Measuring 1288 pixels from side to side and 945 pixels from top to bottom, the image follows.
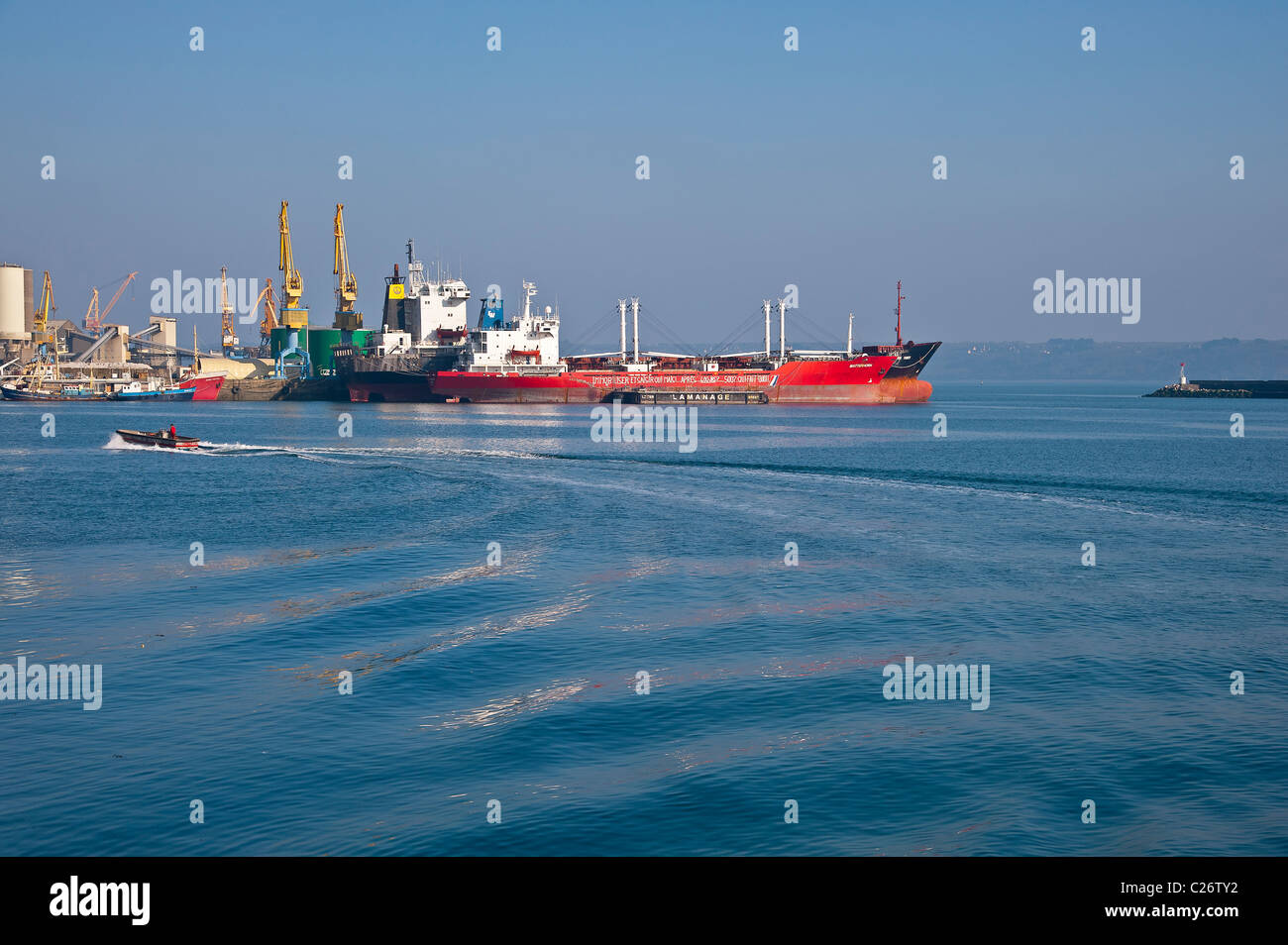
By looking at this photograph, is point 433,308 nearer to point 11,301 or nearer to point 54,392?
point 54,392

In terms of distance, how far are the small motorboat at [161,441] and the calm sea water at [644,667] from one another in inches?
593

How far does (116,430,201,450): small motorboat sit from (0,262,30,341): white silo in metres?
101

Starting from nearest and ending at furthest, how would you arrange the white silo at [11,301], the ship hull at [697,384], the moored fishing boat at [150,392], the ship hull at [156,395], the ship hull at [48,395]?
the ship hull at [697,384] → the ship hull at [48,395] → the ship hull at [156,395] → the moored fishing boat at [150,392] → the white silo at [11,301]

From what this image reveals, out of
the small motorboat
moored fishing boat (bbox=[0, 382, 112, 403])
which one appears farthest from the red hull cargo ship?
the small motorboat

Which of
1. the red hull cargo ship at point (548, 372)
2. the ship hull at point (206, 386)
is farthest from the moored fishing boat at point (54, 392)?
the red hull cargo ship at point (548, 372)

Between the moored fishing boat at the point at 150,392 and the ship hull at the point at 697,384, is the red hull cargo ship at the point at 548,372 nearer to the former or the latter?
the ship hull at the point at 697,384

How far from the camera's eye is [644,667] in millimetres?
16719

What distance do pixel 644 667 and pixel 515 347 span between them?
3416 inches

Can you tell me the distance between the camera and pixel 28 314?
476 ft

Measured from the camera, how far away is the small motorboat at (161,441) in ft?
180

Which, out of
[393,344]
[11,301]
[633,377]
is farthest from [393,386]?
[11,301]

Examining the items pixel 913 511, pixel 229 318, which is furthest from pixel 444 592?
pixel 229 318

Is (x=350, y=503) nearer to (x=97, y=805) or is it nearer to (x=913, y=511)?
(x=913, y=511)

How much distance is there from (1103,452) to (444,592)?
153 feet
